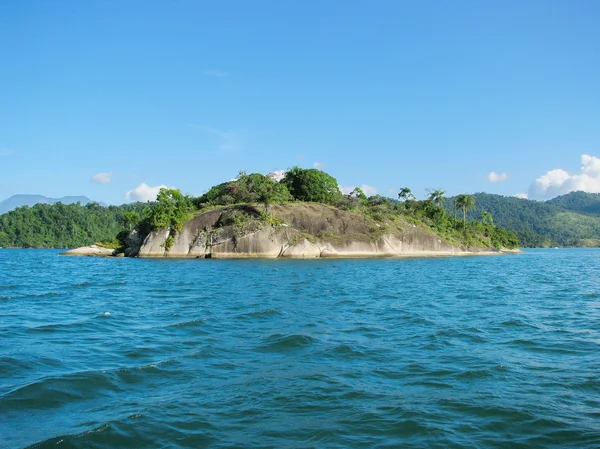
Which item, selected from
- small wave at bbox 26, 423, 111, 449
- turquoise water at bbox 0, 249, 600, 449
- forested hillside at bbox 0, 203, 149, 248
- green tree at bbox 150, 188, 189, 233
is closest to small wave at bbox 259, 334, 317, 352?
turquoise water at bbox 0, 249, 600, 449

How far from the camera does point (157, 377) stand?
36.3ft

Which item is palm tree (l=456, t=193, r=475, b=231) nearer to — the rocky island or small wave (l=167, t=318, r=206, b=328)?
the rocky island

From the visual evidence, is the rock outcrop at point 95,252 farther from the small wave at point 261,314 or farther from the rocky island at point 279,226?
the small wave at point 261,314

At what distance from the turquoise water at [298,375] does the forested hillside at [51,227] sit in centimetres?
14800

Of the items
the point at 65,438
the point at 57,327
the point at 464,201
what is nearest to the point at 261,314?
the point at 57,327

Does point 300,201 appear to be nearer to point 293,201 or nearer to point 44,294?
point 293,201

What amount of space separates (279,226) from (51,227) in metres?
126

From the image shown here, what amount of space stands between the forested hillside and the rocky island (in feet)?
271

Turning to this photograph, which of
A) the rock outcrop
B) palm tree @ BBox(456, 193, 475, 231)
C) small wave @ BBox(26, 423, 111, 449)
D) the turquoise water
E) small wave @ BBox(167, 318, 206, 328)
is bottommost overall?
small wave @ BBox(26, 423, 111, 449)

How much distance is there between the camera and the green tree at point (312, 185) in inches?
3597

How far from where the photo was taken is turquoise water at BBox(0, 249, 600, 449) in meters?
8.06

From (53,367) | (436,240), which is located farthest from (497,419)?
(436,240)

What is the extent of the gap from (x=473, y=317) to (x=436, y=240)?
70.6 m

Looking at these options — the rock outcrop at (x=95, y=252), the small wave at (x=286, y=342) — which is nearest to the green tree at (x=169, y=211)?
the rock outcrop at (x=95, y=252)
